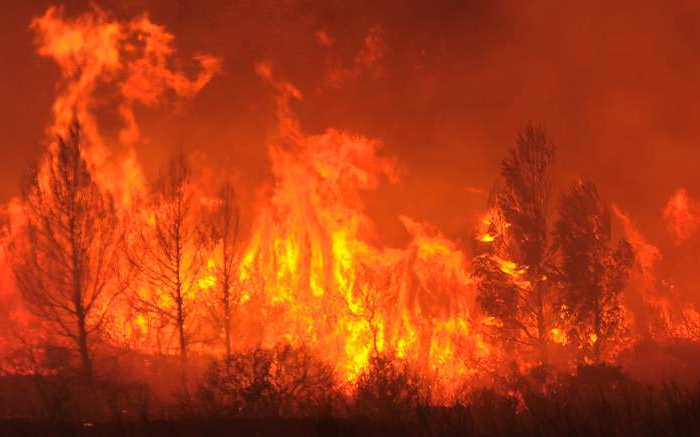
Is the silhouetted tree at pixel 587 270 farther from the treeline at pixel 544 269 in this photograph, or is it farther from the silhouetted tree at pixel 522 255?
the silhouetted tree at pixel 522 255

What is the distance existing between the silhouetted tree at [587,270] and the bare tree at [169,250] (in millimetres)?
11707

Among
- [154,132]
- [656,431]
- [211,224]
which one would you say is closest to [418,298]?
[211,224]

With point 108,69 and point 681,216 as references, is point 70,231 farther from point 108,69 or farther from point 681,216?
Answer: point 681,216

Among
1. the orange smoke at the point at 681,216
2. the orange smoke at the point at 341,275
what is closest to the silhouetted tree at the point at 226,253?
the orange smoke at the point at 341,275

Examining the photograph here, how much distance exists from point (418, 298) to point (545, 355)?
6.76m

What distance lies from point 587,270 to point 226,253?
37.9 feet

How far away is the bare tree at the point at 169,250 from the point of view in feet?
72.7

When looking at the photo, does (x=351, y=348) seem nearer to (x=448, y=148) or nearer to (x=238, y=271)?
(x=238, y=271)

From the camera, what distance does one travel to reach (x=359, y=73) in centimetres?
3122

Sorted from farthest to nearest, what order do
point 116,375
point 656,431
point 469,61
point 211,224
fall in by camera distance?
point 469,61 → point 211,224 → point 116,375 → point 656,431

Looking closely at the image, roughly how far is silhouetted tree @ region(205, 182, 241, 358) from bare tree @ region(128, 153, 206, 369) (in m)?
0.70

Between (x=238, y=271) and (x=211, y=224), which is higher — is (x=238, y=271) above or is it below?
below

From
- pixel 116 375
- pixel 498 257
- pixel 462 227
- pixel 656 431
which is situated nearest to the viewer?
pixel 656 431

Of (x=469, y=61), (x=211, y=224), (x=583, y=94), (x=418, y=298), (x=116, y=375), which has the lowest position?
(x=116, y=375)
